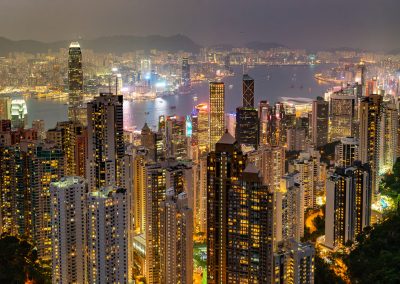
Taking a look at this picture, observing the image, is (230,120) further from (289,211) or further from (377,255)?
(377,255)

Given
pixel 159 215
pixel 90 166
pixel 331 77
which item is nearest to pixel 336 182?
pixel 159 215

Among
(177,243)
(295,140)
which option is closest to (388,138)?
(295,140)

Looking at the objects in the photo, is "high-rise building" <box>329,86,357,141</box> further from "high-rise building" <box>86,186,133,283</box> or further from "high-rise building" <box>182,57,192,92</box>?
"high-rise building" <box>86,186,133,283</box>

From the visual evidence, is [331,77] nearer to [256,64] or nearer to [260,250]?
[256,64]

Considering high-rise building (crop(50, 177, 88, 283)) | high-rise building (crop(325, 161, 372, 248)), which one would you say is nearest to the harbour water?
high-rise building (crop(325, 161, 372, 248))

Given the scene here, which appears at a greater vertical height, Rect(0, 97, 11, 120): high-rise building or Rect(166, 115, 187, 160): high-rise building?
Rect(0, 97, 11, 120): high-rise building

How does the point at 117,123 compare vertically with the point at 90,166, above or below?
above
